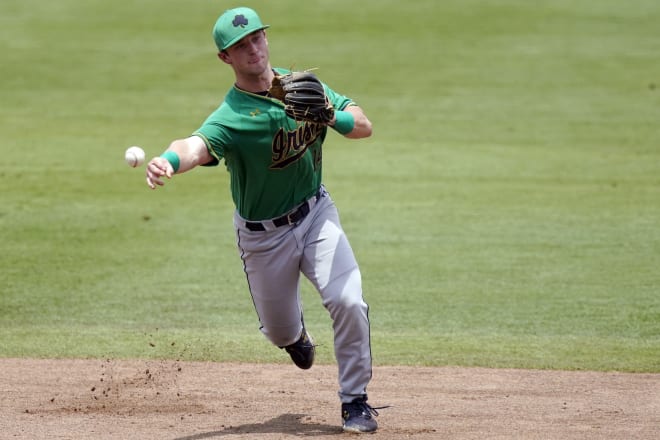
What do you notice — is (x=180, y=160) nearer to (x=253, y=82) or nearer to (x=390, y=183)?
(x=253, y=82)

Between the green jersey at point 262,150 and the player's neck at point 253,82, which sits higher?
the player's neck at point 253,82

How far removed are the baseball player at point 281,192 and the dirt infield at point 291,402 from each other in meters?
0.56

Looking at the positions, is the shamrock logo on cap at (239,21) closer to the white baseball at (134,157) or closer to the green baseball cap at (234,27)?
the green baseball cap at (234,27)

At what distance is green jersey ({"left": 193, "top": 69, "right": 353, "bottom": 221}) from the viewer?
20.3 ft

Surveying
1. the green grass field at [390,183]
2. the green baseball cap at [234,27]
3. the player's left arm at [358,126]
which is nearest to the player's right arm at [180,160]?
the green baseball cap at [234,27]

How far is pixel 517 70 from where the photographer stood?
21234 millimetres

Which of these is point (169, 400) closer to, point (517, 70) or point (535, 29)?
point (517, 70)

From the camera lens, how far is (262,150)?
6227 millimetres

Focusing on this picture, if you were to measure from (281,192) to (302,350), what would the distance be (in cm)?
A: 127

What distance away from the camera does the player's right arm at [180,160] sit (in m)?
5.58

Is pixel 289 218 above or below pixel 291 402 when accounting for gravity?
above

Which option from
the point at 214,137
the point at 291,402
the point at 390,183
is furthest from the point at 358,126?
the point at 390,183

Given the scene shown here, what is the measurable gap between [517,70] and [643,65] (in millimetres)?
2639

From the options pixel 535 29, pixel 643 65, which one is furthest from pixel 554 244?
pixel 535 29
